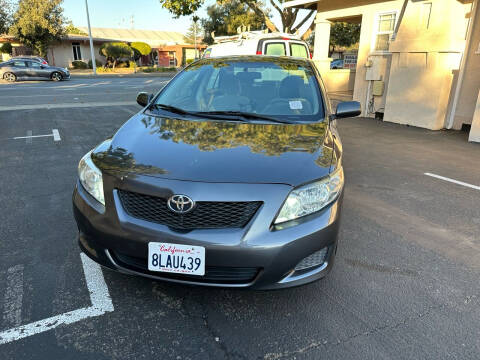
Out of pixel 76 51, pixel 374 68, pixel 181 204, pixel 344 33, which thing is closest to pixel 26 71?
pixel 76 51

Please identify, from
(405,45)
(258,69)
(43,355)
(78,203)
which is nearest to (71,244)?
(78,203)

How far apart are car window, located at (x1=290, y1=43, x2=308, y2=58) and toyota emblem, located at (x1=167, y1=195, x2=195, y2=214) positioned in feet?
28.3

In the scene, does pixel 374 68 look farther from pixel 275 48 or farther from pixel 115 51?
pixel 115 51


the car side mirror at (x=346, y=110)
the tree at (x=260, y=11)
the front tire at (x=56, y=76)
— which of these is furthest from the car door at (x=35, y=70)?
the car side mirror at (x=346, y=110)

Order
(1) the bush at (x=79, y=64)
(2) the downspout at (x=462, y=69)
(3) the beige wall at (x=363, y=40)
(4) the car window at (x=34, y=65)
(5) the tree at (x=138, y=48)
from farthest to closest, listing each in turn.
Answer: (5) the tree at (x=138, y=48) < (1) the bush at (x=79, y=64) < (4) the car window at (x=34, y=65) < (3) the beige wall at (x=363, y=40) < (2) the downspout at (x=462, y=69)

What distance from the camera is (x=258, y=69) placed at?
3.61 m

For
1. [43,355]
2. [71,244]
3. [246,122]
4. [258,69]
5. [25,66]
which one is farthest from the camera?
[25,66]

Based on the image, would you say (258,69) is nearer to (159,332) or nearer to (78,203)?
(78,203)

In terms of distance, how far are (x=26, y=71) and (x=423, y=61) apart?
72.8 ft

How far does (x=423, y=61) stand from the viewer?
27.6 ft

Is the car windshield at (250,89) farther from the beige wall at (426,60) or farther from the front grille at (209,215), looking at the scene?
the beige wall at (426,60)

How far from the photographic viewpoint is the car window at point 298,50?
9.66 meters

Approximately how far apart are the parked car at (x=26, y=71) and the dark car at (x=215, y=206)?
76.2ft

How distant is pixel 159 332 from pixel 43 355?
0.61m
